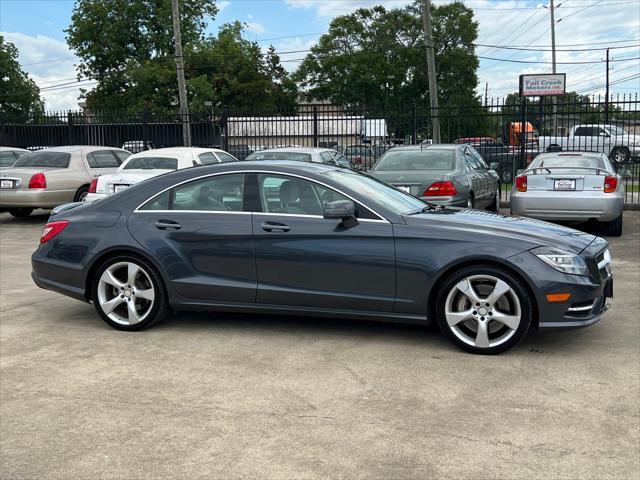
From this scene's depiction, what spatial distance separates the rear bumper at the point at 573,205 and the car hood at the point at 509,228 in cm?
545

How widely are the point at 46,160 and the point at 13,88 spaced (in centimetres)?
5885

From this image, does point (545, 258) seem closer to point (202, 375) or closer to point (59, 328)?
point (202, 375)

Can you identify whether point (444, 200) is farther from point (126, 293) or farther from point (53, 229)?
point (53, 229)

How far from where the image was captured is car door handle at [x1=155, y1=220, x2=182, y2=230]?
588cm

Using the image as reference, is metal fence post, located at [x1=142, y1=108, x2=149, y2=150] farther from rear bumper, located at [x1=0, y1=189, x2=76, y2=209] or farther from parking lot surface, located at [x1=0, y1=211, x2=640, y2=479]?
parking lot surface, located at [x1=0, y1=211, x2=640, y2=479]

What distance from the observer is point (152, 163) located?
42.0 ft

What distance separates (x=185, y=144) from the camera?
72.6 feet

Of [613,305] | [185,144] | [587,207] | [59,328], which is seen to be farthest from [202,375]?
[185,144]

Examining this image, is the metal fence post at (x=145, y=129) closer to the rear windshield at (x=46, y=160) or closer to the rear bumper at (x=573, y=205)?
the rear windshield at (x=46, y=160)

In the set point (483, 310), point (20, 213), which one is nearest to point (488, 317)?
point (483, 310)

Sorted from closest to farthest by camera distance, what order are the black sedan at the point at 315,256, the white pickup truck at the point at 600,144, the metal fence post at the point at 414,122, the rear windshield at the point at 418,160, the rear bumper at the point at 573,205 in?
the black sedan at the point at 315,256 < the rear bumper at the point at 573,205 < the rear windshield at the point at 418,160 < the metal fence post at the point at 414,122 < the white pickup truck at the point at 600,144

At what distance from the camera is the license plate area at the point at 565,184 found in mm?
10906

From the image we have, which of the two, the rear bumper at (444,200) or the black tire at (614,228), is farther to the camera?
the black tire at (614,228)

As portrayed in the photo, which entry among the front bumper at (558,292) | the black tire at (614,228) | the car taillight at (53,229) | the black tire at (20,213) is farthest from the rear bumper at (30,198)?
the front bumper at (558,292)
